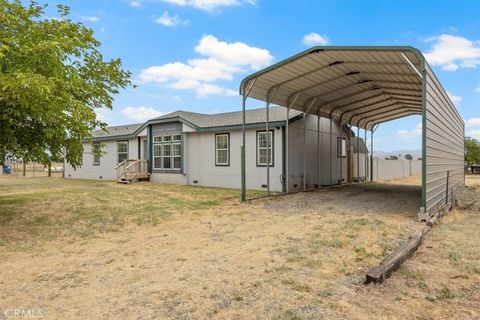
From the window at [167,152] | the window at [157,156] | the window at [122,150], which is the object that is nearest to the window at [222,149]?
the window at [167,152]

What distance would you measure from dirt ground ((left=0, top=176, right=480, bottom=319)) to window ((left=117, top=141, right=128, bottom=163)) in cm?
1404

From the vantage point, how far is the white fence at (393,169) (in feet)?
73.0

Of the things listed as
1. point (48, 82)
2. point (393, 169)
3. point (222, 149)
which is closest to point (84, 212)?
point (48, 82)

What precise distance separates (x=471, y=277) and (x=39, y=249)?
592cm

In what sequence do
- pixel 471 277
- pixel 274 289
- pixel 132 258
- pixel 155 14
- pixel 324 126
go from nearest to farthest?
pixel 274 289, pixel 471 277, pixel 132 258, pixel 155 14, pixel 324 126

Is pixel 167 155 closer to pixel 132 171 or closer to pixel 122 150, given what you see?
pixel 132 171

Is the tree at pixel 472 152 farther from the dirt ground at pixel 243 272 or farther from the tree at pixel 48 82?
the tree at pixel 48 82

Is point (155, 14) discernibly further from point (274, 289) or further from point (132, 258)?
point (274, 289)

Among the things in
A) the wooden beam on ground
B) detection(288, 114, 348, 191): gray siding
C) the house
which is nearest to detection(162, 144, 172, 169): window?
the house

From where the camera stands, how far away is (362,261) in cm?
468

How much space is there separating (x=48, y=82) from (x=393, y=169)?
23634mm

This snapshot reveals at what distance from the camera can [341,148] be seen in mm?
18906

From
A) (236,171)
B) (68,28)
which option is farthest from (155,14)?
(236,171)

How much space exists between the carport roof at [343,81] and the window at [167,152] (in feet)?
21.5
